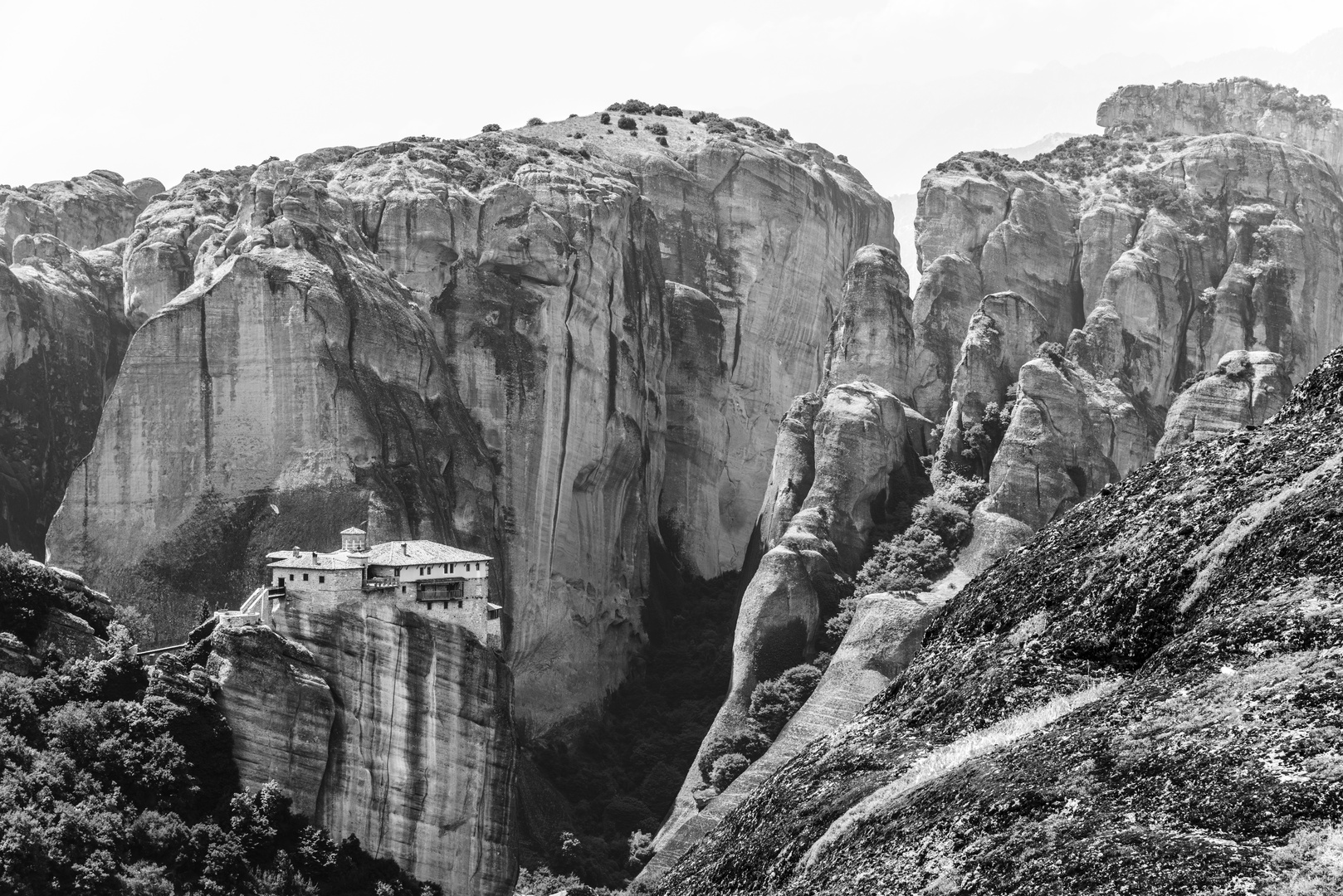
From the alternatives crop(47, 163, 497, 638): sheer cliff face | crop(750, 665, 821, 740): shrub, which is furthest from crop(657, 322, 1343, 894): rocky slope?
crop(47, 163, 497, 638): sheer cliff face

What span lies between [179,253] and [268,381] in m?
17.9

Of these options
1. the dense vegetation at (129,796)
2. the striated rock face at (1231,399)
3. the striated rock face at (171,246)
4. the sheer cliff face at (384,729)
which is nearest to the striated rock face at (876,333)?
the striated rock face at (1231,399)

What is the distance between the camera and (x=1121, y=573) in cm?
2166

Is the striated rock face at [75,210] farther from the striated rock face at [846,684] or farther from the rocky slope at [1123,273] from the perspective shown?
the striated rock face at [846,684]

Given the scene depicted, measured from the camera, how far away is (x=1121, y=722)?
59.8 feet

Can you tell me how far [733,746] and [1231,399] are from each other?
24130mm

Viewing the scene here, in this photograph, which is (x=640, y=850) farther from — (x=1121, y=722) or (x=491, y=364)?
(x=1121, y=722)

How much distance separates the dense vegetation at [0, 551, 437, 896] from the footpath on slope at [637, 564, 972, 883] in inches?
415

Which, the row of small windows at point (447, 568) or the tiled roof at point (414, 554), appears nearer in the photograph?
the tiled roof at point (414, 554)

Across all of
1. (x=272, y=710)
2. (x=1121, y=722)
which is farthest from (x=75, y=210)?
(x=1121, y=722)

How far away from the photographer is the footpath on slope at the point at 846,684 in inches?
2977

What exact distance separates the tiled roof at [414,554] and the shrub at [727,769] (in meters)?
11.9

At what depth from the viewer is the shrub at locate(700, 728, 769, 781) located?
7981 cm

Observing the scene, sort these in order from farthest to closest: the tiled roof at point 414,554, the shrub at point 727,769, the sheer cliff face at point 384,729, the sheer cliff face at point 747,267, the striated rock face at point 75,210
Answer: the striated rock face at point 75,210, the sheer cliff face at point 747,267, the shrub at point 727,769, the tiled roof at point 414,554, the sheer cliff face at point 384,729
